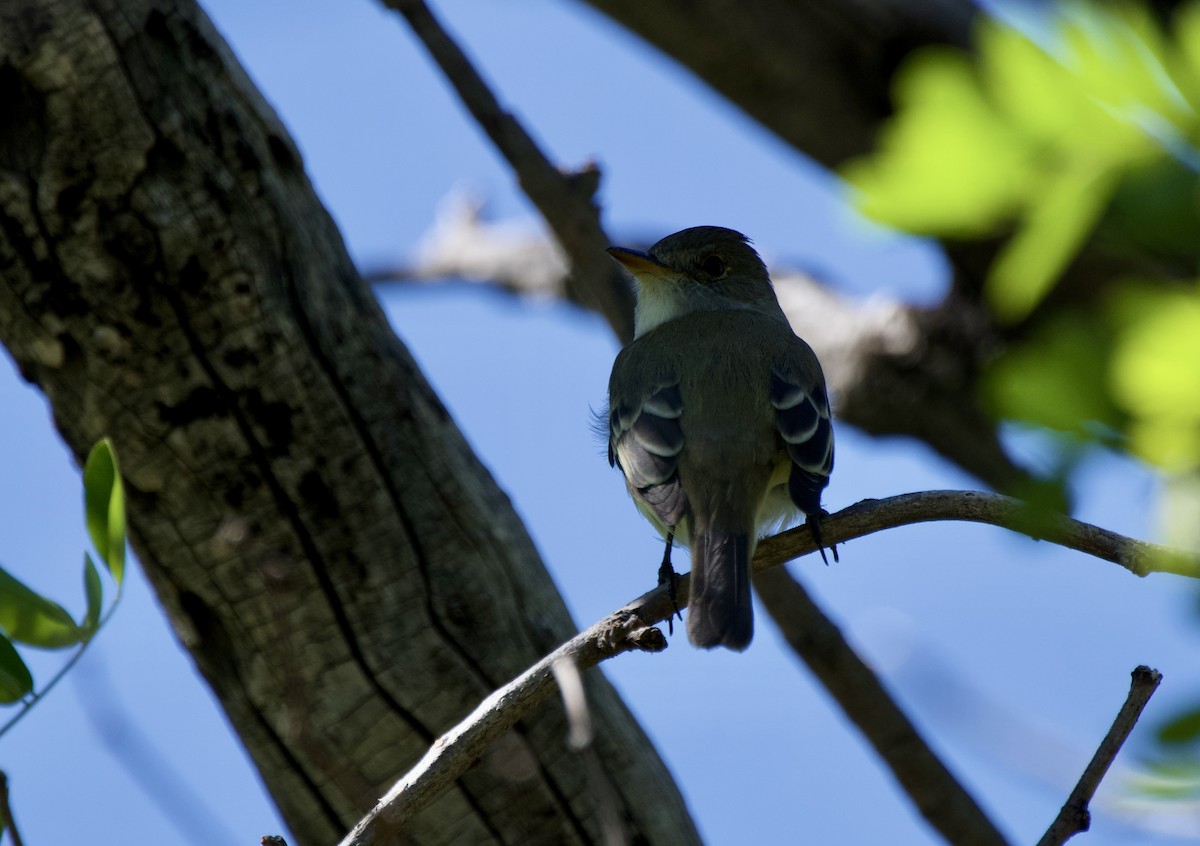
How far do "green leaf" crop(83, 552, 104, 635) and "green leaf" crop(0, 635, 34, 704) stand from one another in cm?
20

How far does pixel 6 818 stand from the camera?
205 cm

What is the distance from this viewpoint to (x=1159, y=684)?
2.36 metres

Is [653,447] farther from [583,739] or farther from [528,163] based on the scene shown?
[583,739]

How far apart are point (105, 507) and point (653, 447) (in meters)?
2.37

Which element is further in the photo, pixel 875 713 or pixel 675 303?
pixel 675 303

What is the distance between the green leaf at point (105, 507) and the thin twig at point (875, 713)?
307 cm

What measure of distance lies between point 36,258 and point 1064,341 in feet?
10.9

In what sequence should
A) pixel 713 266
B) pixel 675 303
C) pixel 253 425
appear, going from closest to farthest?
pixel 253 425 < pixel 675 303 < pixel 713 266

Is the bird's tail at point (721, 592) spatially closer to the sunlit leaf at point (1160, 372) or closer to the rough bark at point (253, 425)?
the rough bark at point (253, 425)

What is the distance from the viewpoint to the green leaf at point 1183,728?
43.1 inches

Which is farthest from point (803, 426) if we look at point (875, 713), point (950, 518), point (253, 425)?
point (253, 425)

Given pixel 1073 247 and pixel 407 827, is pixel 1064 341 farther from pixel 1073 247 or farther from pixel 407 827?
pixel 407 827

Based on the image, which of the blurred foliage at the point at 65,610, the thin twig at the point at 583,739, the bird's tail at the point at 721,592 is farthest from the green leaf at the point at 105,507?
the bird's tail at the point at 721,592

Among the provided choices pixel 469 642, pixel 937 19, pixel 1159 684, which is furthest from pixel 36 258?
pixel 937 19
